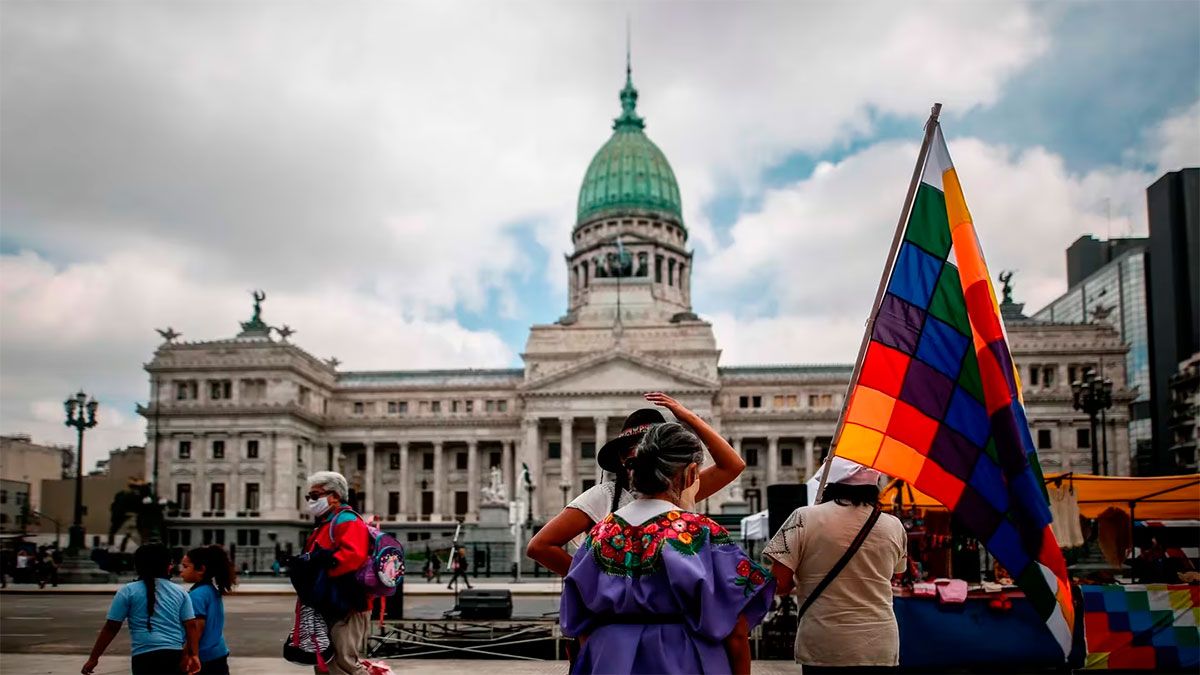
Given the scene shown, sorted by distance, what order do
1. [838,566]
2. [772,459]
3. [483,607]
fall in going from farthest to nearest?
1. [772,459]
2. [483,607]
3. [838,566]

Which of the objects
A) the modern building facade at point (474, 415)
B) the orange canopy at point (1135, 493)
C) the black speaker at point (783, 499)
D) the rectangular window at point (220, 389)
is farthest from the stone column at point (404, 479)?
the black speaker at point (783, 499)

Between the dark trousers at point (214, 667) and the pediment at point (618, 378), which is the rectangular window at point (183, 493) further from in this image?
the dark trousers at point (214, 667)

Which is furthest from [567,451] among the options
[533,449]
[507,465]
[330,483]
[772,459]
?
[330,483]

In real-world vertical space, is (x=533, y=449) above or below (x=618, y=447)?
above

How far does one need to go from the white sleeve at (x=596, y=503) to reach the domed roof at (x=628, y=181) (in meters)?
99.4

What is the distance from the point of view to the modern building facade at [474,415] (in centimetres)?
7725

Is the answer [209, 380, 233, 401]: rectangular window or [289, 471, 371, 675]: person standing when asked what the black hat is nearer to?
[289, 471, 371, 675]: person standing

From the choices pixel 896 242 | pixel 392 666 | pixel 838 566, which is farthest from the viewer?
pixel 392 666

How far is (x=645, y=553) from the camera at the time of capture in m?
4.60

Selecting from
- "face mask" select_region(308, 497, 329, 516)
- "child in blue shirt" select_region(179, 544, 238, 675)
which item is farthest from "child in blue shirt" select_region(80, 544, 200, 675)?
"face mask" select_region(308, 497, 329, 516)

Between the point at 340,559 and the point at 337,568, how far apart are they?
0.27 feet

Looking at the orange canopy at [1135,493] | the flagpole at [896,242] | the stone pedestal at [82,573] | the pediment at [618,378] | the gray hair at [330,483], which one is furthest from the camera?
the pediment at [618,378]

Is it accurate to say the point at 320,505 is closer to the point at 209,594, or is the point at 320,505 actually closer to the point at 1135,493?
the point at 209,594

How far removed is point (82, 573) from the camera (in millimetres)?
42031
